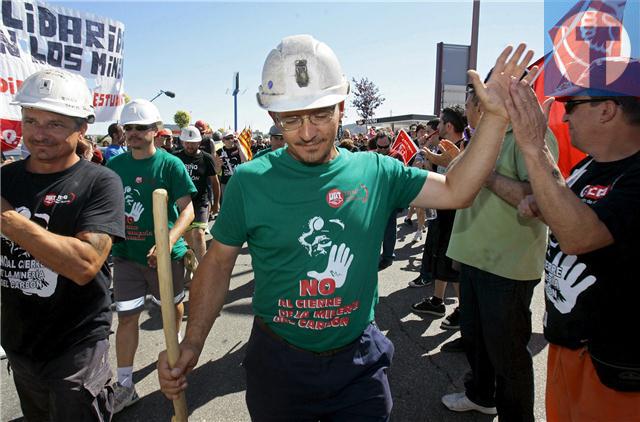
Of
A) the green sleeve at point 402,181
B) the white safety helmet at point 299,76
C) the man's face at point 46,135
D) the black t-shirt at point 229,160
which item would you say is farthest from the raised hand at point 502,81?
the black t-shirt at point 229,160

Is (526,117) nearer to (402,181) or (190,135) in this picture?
(402,181)

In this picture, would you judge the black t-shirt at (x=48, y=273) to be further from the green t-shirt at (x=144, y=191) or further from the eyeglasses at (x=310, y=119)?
the green t-shirt at (x=144, y=191)

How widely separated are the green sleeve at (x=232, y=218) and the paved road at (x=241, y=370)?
77.7 inches

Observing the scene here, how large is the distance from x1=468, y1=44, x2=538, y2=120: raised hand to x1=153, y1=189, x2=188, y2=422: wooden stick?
1.24 m

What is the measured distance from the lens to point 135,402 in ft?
10.5

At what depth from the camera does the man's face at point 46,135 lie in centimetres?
A: 198

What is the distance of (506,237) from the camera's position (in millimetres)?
2570

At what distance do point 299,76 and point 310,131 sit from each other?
0.21 metres

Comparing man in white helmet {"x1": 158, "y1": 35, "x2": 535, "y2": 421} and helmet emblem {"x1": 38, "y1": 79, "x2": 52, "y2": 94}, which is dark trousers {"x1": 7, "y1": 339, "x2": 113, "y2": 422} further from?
helmet emblem {"x1": 38, "y1": 79, "x2": 52, "y2": 94}

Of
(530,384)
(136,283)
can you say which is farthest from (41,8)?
(530,384)

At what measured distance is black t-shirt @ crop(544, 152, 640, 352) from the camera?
4.73ft

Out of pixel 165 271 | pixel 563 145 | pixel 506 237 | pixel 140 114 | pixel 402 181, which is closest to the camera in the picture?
pixel 165 271

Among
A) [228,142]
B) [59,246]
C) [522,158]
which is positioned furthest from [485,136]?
[228,142]

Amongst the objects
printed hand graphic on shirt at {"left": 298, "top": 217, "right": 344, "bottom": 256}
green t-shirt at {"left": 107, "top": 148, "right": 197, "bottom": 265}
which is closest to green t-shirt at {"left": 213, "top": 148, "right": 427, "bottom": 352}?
printed hand graphic on shirt at {"left": 298, "top": 217, "right": 344, "bottom": 256}
